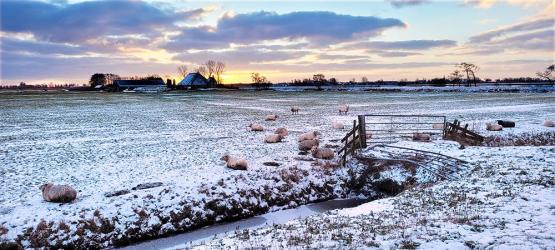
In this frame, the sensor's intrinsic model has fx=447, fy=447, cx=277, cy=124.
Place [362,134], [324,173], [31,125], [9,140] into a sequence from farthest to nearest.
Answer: [31,125]
[9,140]
[362,134]
[324,173]

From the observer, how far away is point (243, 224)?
47.1 feet

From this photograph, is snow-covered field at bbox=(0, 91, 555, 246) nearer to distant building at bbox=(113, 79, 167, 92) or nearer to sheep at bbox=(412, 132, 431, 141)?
sheep at bbox=(412, 132, 431, 141)

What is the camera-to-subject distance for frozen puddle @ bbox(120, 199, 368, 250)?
1275 centimetres

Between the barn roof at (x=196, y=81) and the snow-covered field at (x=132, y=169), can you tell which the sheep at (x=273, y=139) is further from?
the barn roof at (x=196, y=81)

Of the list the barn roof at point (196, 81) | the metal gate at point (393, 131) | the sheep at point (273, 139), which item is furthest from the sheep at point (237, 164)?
the barn roof at point (196, 81)

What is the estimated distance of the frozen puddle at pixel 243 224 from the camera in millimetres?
12752

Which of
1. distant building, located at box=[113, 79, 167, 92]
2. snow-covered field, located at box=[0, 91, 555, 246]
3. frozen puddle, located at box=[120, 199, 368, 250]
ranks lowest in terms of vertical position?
frozen puddle, located at box=[120, 199, 368, 250]

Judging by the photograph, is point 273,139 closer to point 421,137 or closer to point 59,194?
point 421,137

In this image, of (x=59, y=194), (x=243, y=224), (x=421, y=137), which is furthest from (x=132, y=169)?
(x=421, y=137)

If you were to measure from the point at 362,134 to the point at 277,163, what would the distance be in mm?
5020

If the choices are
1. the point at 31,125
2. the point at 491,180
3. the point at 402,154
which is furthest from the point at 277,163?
the point at 31,125

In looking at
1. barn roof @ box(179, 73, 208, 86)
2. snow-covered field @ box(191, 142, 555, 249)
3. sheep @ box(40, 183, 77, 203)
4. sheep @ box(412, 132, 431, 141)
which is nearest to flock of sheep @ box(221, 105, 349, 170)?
sheep @ box(412, 132, 431, 141)

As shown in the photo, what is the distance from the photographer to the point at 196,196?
49.7 ft

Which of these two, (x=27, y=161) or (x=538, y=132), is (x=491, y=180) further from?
(x=27, y=161)
